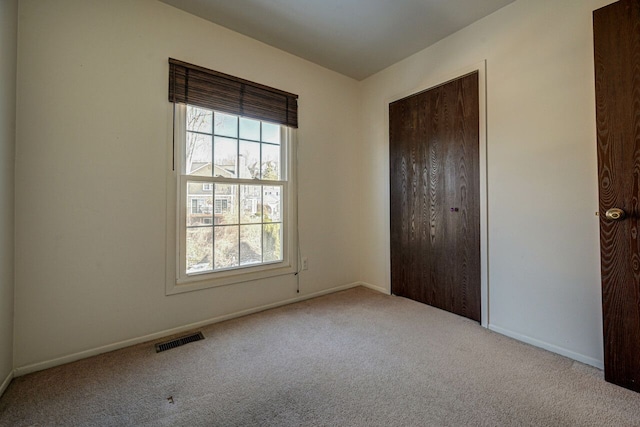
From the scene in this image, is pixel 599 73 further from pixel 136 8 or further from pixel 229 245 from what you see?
pixel 136 8

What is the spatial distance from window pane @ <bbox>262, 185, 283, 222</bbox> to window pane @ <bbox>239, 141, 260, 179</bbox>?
0.19m

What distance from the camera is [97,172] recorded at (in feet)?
6.11

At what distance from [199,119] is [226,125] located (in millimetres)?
224

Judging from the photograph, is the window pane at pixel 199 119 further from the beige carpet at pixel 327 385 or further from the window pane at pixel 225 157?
the beige carpet at pixel 327 385

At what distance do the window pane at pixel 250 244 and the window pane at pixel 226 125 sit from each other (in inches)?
33.1

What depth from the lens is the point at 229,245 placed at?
8.09 ft

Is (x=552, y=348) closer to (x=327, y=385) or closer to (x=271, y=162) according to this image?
(x=327, y=385)

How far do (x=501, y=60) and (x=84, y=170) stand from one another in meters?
3.11

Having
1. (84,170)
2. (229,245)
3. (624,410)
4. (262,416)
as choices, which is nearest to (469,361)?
(624,410)

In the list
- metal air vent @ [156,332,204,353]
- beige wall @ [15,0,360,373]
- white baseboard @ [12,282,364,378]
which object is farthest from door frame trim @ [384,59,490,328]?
metal air vent @ [156,332,204,353]

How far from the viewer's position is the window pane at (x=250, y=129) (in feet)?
8.30

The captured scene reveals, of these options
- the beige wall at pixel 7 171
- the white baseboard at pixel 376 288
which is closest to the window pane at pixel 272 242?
the white baseboard at pixel 376 288

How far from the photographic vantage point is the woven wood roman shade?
215 centimetres

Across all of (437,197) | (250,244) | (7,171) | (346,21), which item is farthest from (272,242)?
(346,21)
